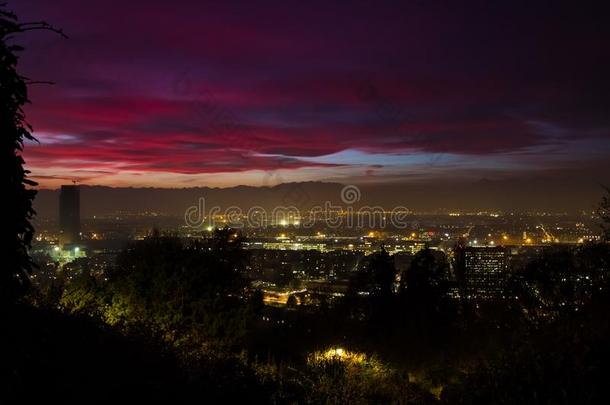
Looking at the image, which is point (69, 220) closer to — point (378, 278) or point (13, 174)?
point (378, 278)

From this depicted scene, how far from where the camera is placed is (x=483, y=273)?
25.6 metres

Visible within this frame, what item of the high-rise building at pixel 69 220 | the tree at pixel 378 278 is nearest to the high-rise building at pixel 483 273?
the tree at pixel 378 278

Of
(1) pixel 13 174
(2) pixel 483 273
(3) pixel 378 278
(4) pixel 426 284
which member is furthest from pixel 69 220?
(1) pixel 13 174

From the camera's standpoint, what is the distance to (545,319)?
11.7m

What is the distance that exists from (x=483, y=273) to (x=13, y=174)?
2532cm

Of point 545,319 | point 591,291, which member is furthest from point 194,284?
point 591,291

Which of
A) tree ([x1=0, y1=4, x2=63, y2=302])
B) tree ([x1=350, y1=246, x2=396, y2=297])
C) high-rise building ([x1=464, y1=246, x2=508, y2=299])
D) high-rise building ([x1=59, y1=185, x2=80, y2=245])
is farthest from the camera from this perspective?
high-rise building ([x1=59, y1=185, x2=80, y2=245])

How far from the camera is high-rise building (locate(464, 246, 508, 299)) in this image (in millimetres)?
23020

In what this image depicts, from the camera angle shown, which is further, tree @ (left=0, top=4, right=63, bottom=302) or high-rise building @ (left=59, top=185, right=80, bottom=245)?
high-rise building @ (left=59, top=185, right=80, bottom=245)

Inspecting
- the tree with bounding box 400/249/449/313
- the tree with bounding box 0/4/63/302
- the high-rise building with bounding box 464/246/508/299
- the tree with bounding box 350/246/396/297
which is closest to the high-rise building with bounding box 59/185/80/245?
the tree with bounding box 350/246/396/297

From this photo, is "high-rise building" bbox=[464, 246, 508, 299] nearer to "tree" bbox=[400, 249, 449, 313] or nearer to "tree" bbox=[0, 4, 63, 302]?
"tree" bbox=[400, 249, 449, 313]

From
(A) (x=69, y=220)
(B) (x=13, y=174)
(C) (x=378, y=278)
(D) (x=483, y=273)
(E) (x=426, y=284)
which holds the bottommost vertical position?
(C) (x=378, y=278)

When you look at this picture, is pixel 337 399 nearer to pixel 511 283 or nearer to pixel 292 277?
pixel 511 283

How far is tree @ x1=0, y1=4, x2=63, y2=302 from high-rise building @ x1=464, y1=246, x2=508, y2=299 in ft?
68.2
